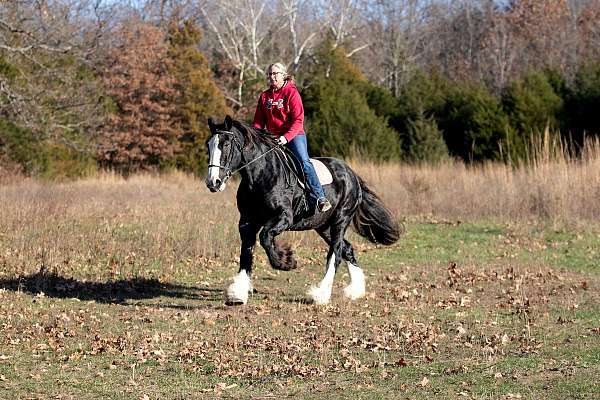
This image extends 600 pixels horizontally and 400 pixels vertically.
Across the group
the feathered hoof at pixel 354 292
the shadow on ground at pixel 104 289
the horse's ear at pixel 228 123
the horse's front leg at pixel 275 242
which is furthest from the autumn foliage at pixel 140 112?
the horse's ear at pixel 228 123

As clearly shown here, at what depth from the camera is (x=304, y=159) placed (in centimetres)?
1147

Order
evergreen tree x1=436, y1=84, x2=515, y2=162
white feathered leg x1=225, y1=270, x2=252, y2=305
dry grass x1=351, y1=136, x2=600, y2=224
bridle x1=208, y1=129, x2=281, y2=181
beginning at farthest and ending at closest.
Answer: evergreen tree x1=436, y1=84, x2=515, y2=162, dry grass x1=351, y1=136, x2=600, y2=224, white feathered leg x1=225, y1=270, x2=252, y2=305, bridle x1=208, y1=129, x2=281, y2=181

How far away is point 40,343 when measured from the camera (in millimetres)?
9109

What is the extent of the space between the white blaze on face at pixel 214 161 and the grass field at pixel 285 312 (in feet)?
5.10

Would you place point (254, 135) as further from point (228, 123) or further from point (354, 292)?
point (354, 292)

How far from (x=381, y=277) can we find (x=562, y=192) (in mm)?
9010

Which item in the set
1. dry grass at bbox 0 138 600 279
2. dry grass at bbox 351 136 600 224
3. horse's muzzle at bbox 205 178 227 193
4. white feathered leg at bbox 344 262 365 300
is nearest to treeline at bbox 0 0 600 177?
dry grass at bbox 351 136 600 224

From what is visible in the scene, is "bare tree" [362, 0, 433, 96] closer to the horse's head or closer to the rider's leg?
the rider's leg

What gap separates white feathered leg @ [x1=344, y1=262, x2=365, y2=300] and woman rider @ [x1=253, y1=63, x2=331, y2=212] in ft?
3.43

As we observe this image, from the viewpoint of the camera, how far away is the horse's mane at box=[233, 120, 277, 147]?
10883 millimetres

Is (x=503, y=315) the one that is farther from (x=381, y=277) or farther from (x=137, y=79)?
(x=137, y=79)

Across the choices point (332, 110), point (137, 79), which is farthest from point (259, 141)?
point (137, 79)

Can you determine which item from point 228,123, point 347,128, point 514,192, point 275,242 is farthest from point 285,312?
point 347,128

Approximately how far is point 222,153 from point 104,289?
3275 mm
